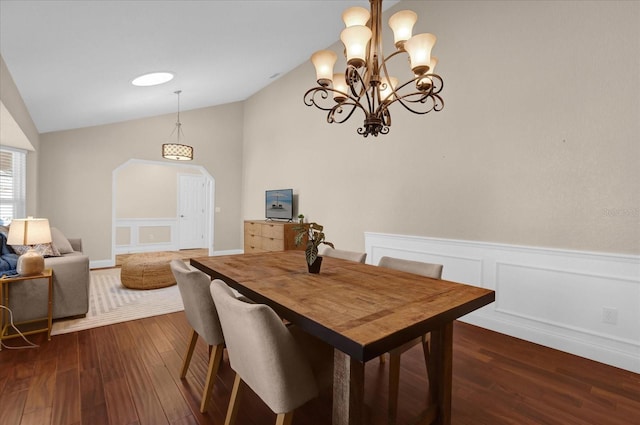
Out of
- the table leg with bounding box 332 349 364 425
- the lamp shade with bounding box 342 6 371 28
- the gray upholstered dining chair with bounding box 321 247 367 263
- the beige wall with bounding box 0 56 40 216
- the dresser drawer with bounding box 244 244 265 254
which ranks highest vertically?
the lamp shade with bounding box 342 6 371 28

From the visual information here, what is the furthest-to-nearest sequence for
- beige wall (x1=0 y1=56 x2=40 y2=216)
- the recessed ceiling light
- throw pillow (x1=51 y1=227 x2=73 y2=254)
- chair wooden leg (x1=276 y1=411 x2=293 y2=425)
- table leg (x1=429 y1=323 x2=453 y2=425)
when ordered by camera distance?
throw pillow (x1=51 y1=227 x2=73 y2=254) < the recessed ceiling light < beige wall (x1=0 y1=56 x2=40 y2=216) < table leg (x1=429 y1=323 x2=453 y2=425) < chair wooden leg (x1=276 y1=411 x2=293 y2=425)

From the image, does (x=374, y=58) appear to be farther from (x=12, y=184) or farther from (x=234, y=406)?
(x=12, y=184)

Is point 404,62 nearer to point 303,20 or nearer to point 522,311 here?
point 303,20

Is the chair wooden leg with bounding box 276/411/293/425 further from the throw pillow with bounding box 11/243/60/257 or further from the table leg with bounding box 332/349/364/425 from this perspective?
the throw pillow with bounding box 11/243/60/257

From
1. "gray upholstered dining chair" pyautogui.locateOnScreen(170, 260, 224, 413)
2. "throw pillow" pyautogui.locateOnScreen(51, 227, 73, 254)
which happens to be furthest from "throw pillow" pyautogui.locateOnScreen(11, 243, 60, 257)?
"gray upholstered dining chair" pyautogui.locateOnScreen(170, 260, 224, 413)

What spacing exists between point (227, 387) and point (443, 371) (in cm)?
133

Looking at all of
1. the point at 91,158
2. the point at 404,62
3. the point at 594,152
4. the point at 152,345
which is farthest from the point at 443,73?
the point at 91,158

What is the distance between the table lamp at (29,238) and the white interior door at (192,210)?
5413 millimetres

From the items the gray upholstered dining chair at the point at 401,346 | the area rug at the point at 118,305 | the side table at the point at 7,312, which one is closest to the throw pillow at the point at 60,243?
the area rug at the point at 118,305

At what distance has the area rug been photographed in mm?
2988

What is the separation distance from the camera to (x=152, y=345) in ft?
8.39

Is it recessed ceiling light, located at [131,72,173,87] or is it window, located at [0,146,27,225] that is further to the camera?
window, located at [0,146,27,225]

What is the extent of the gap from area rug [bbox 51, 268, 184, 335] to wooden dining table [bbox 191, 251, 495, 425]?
1.62 metres

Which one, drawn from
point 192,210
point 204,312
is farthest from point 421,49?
point 192,210
